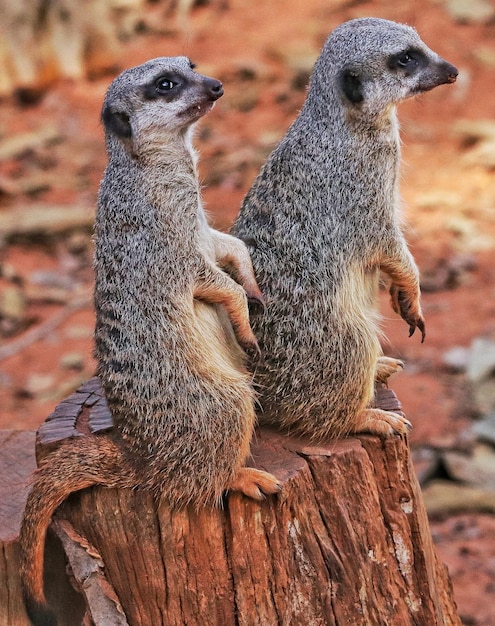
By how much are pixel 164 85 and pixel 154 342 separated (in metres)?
0.75

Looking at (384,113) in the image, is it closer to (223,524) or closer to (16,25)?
(223,524)

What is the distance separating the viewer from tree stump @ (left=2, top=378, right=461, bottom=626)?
2.74 metres

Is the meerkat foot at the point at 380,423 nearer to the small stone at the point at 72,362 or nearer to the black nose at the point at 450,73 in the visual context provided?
the black nose at the point at 450,73

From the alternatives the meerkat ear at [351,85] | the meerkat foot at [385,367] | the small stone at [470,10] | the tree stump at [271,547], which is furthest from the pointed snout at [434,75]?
the small stone at [470,10]

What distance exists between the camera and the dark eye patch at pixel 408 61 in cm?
294

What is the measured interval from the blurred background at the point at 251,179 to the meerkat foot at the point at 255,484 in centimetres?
115

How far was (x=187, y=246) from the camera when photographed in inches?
108

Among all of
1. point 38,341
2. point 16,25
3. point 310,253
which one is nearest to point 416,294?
point 310,253

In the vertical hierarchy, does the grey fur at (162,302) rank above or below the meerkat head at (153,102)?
below

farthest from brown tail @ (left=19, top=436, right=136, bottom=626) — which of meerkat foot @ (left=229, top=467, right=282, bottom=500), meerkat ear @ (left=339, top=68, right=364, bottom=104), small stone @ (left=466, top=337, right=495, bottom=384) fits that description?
small stone @ (left=466, top=337, right=495, bottom=384)

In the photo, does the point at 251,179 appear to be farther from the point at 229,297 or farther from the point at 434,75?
the point at 229,297

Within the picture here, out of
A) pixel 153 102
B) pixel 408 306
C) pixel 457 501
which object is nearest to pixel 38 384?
pixel 457 501

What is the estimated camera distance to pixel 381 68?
293 centimetres

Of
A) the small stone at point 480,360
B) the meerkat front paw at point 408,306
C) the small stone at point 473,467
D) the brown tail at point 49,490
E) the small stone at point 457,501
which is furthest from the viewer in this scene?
the small stone at point 480,360
